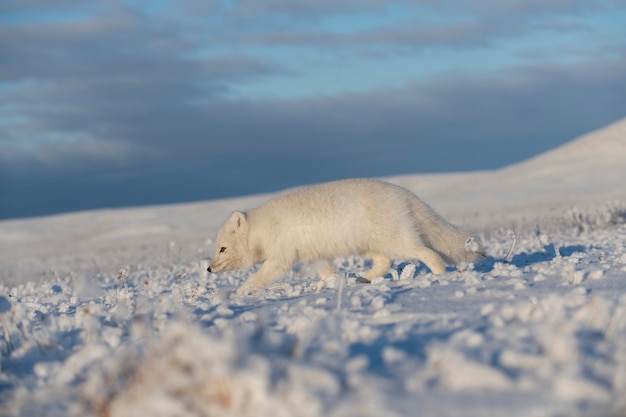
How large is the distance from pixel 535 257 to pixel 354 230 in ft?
9.39

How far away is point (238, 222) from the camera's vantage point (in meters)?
7.73

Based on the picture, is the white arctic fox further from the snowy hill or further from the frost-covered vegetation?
the snowy hill

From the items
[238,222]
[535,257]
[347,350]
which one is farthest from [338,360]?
[535,257]

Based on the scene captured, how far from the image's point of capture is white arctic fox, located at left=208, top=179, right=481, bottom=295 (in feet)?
22.3

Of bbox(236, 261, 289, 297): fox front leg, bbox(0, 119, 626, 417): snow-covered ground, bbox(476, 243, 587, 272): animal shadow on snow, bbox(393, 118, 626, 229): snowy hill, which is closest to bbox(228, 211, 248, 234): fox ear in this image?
bbox(236, 261, 289, 297): fox front leg

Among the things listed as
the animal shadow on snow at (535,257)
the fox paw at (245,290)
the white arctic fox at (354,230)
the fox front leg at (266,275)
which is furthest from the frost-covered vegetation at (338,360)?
the animal shadow on snow at (535,257)

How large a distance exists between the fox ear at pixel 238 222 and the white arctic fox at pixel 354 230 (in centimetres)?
17

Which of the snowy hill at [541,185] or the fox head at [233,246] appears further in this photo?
the snowy hill at [541,185]

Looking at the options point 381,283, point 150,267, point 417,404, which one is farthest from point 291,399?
point 150,267

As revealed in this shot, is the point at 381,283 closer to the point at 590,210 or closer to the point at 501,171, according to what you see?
the point at 590,210

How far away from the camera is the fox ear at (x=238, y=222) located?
763 centimetres

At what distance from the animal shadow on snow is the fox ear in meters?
2.34

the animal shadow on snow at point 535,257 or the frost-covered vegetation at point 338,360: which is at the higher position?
the frost-covered vegetation at point 338,360

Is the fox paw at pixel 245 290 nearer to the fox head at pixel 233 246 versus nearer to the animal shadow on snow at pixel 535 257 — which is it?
the fox head at pixel 233 246
